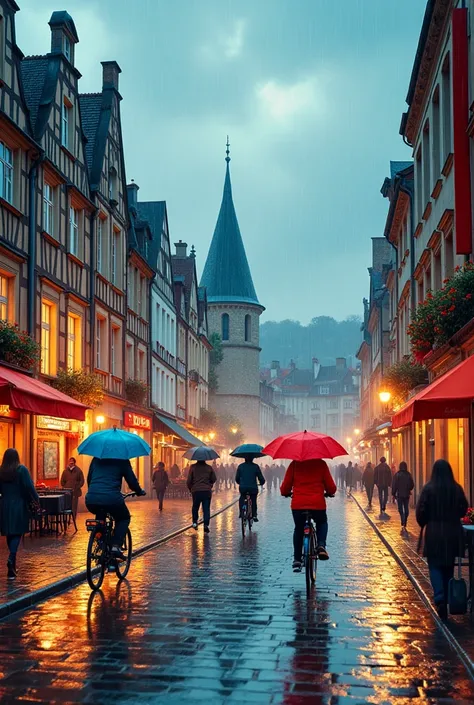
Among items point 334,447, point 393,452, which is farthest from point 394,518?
point 393,452

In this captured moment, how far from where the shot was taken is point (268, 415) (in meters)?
114

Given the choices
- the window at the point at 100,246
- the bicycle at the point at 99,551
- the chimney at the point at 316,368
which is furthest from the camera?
the chimney at the point at 316,368

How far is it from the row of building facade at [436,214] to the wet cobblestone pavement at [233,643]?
11.9 feet

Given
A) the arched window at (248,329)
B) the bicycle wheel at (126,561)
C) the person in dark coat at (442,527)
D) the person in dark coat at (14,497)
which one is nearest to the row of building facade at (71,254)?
the person in dark coat at (14,497)

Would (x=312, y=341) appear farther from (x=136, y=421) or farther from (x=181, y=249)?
(x=136, y=421)

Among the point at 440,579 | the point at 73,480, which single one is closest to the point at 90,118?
the point at 73,480

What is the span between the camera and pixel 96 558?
36.6ft

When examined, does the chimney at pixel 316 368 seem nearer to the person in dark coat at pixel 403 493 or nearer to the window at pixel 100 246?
the window at pixel 100 246

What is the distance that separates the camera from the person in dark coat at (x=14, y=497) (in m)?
11.8

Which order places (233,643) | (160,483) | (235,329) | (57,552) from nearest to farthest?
(233,643) < (57,552) < (160,483) < (235,329)

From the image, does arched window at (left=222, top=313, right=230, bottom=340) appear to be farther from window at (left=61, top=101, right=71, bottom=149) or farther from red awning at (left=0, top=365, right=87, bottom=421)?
red awning at (left=0, top=365, right=87, bottom=421)

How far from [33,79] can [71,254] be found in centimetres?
472

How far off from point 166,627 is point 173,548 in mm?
7827

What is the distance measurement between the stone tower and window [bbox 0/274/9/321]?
202 feet
